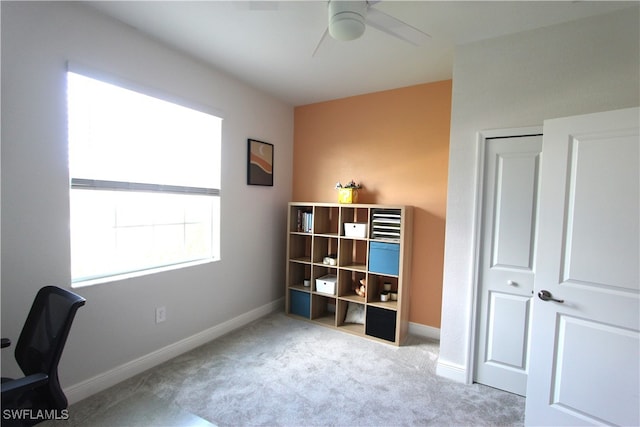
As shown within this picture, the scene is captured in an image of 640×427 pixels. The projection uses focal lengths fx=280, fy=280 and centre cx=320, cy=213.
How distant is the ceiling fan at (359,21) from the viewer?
4.79 feet

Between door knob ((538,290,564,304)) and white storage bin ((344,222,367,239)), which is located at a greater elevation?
white storage bin ((344,222,367,239))

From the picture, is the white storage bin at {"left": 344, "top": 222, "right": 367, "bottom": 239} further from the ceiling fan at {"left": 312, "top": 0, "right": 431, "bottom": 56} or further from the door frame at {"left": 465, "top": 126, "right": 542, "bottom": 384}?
the ceiling fan at {"left": 312, "top": 0, "right": 431, "bottom": 56}

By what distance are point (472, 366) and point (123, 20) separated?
3666 mm

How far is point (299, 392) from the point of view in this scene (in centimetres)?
204

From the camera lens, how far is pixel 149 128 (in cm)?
230

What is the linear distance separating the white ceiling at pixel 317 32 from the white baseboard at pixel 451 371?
253 cm

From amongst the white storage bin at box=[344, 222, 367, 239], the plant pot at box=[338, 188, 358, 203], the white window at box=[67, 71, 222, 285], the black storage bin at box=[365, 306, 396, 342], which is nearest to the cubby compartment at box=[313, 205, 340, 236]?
the plant pot at box=[338, 188, 358, 203]

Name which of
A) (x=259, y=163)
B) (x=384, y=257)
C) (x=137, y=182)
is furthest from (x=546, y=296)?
(x=137, y=182)

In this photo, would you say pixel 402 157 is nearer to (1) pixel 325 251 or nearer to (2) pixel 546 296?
(1) pixel 325 251

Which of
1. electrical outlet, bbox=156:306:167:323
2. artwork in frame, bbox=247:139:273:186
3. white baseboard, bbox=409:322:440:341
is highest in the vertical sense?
artwork in frame, bbox=247:139:273:186

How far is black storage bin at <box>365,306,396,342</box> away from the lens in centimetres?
278

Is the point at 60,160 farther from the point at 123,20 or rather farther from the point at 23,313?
the point at 123,20

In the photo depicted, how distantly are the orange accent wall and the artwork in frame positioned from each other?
59cm

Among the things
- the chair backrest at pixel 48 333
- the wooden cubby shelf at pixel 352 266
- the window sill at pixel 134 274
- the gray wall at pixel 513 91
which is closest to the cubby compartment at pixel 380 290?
the wooden cubby shelf at pixel 352 266
